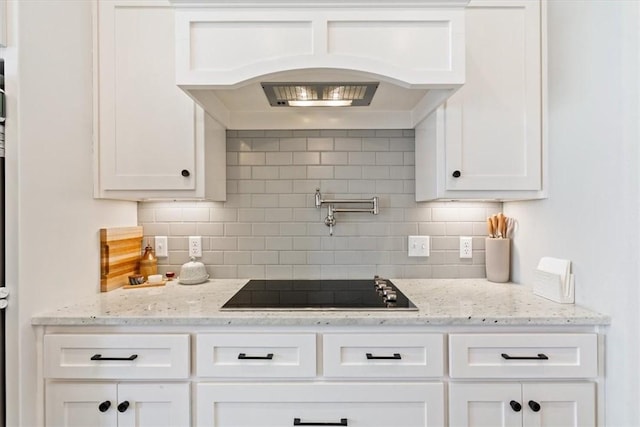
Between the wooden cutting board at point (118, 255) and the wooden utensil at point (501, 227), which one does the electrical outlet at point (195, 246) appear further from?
the wooden utensil at point (501, 227)

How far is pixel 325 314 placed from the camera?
1.32 metres

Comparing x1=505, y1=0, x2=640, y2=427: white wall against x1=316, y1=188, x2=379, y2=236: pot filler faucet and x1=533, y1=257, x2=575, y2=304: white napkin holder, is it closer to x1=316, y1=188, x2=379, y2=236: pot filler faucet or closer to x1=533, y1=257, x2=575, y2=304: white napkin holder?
x1=533, y1=257, x2=575, y2=304: white napkin holder

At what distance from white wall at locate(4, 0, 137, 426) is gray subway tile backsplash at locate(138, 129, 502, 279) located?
0.51m

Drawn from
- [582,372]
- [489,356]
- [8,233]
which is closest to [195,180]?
[8,233]

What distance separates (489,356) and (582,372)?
34 cm

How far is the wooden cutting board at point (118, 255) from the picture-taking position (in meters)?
1.69

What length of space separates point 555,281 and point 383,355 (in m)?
0.81

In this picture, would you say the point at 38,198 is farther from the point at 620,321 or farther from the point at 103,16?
the point at 620,321

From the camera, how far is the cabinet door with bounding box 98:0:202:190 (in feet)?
5.26

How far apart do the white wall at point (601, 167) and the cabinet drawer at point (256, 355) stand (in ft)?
3.56

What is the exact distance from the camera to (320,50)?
135 centimetres

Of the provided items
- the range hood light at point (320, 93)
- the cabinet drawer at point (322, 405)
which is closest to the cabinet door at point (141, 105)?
the range hood light at point (320, 93)

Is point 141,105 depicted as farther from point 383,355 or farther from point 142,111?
point 383,355

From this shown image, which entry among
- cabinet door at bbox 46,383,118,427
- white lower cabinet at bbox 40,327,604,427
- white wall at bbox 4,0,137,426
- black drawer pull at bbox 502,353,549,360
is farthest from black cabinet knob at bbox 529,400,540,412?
white wall at bbox 4,0,137,426
